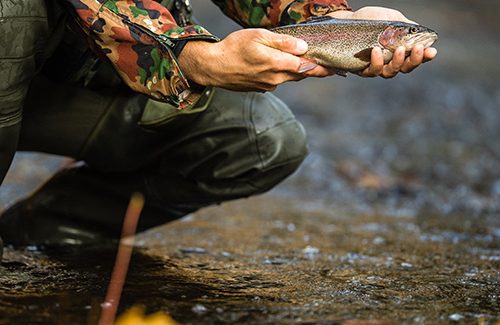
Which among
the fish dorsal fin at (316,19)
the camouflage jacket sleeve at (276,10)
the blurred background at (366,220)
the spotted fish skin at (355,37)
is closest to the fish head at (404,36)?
the spotted fish skin at (355,37)

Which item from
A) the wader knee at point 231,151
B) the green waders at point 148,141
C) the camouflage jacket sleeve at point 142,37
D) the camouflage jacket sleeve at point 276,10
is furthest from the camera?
the wader knee at point 231,151

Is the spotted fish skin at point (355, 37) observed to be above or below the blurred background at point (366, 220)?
above

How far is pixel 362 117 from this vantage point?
9.95 m

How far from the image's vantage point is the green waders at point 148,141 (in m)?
3.40

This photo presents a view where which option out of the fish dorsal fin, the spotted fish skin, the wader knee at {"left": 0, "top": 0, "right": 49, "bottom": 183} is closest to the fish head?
the spotted fish skin

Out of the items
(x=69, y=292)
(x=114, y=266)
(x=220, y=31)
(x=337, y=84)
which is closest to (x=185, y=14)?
(x=114, y=266)

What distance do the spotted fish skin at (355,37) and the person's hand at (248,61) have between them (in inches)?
3.6

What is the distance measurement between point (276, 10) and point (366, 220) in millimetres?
2217

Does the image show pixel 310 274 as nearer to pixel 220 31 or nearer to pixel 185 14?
pixel 185 14

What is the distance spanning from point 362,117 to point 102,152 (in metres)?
6.72

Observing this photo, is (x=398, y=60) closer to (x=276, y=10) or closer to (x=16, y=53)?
(x=276, y=10)

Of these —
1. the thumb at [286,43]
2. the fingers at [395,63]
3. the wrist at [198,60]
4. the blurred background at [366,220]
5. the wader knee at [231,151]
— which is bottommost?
the blurred background at [366,220]

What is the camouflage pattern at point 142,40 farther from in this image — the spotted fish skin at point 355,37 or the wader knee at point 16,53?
the spotted fish skin at point 355,37

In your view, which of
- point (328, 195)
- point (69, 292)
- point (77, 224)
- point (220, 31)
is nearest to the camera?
point (69, 292)
